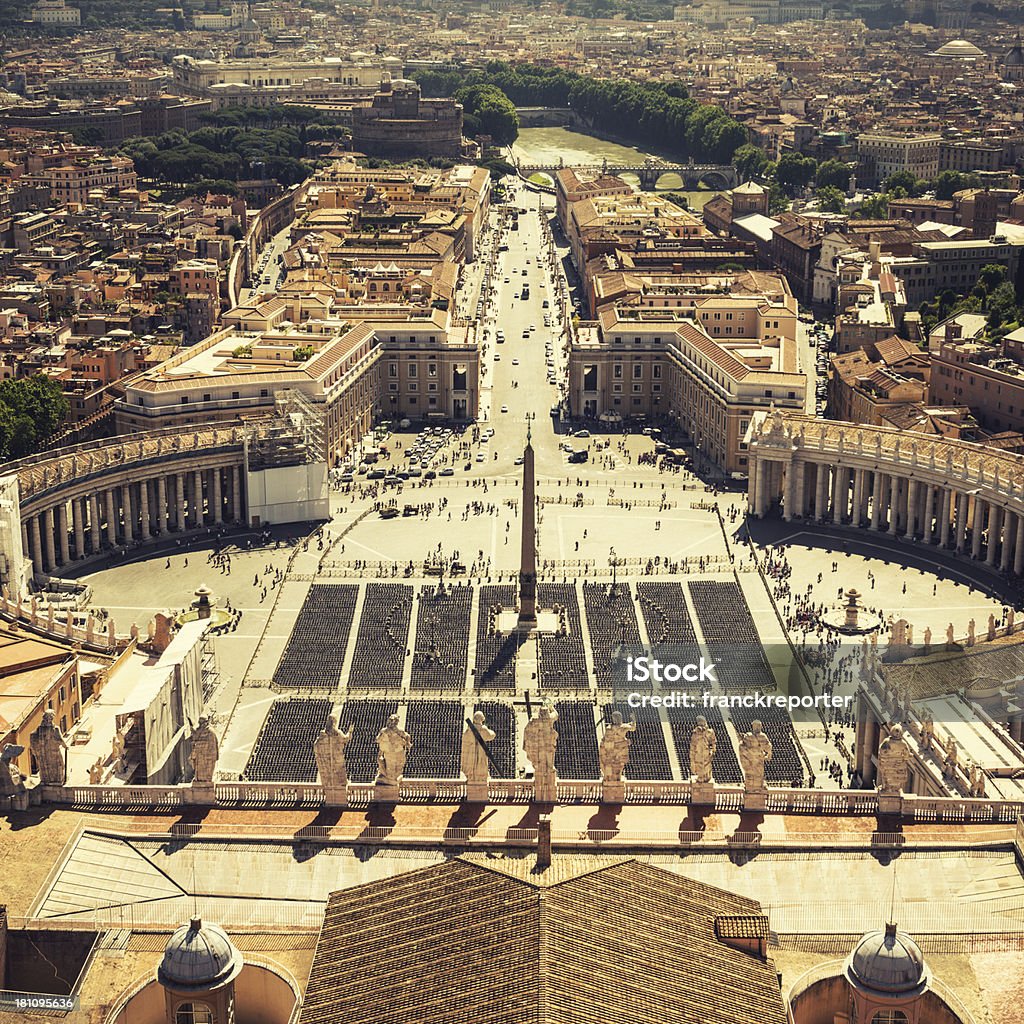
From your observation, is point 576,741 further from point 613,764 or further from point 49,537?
point 49,537

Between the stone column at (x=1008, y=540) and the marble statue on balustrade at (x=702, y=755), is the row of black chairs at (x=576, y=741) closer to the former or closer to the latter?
the marble statue on balustrade at (x=702, y=755)

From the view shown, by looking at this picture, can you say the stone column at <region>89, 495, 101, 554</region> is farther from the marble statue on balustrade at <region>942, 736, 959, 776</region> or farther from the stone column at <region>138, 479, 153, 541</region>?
the marble statue on balustrade at <region>942, 736, 959, 776</region>

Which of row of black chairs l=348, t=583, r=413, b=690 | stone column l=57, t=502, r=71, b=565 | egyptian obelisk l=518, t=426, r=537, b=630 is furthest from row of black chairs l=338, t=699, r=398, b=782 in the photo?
stone column l=57, t=502, r=71, b=565

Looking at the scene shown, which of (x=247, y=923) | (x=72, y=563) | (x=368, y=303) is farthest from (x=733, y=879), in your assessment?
(x=368, y=303)

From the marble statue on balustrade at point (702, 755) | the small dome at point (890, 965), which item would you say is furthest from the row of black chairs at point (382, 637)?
the small dome at point (890, 965)

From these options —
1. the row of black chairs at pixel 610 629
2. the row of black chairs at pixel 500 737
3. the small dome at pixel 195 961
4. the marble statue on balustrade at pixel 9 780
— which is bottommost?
the row of black chairs at pixel 610 629

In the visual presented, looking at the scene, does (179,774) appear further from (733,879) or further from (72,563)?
(72,563)
